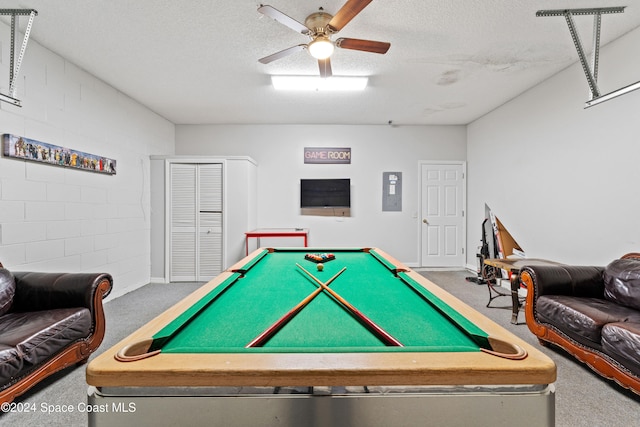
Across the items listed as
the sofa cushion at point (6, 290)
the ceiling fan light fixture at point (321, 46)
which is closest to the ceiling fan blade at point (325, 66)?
the ceiling fan light fixture at point (321, 46)

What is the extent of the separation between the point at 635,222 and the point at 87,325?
178 inches

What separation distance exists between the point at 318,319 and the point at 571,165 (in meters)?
3.57

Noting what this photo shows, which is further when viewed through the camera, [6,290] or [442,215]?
[442,215]

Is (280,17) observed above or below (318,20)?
below

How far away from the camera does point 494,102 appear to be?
4301 mm

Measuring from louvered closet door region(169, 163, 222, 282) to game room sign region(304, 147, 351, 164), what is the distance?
1.62 metres

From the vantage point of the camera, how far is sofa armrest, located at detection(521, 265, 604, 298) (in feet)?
7.82

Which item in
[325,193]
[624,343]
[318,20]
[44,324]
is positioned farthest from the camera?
[325,193]

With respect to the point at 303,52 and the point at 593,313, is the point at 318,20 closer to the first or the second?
the point at 303,52

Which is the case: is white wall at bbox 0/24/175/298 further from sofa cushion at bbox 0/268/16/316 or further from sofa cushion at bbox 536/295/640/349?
sofa cushion at bbox 536/295/640/349

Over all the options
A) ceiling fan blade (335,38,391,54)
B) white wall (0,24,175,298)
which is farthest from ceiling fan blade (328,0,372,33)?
white wall (0,24,175,298)

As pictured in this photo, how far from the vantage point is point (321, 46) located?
2.21 m

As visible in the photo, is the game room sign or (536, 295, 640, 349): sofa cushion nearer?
(536, 295, 640, 349): sofa cushion

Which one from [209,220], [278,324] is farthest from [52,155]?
[278,324]
